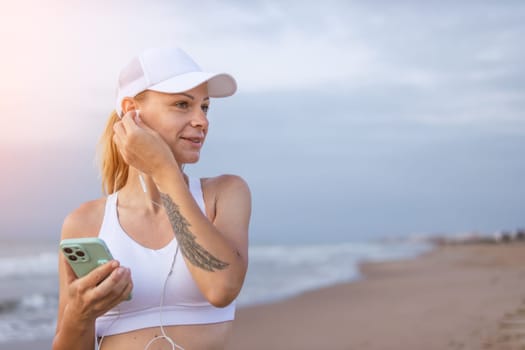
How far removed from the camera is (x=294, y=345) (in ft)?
30.9

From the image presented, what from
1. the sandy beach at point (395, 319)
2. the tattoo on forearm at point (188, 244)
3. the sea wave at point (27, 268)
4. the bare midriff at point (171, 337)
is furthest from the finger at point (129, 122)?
the sea wave at point (27, 268)

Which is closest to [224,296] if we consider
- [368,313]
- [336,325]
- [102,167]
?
[102,167]

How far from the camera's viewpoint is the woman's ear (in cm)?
245

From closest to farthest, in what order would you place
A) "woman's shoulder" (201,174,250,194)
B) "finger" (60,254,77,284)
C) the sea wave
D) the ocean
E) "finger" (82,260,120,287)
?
"finger" (82,260,120,287), "finger" (60,254,77,284), "woman's shoulder" (201,174,250,194), the ocean, the sea wave

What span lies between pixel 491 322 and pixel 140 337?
7.82m

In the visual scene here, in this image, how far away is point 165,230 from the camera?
8.24 feet

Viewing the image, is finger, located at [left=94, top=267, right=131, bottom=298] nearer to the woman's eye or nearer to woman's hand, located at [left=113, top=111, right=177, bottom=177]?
woman's hand, located at [left=113, top=111, right=177, bottom=177]

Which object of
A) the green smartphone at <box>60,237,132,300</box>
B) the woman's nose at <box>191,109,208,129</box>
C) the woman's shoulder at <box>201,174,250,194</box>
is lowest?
the green smartphone at <box>60,237,132,300</box>

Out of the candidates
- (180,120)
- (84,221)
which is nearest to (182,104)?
(180,120)

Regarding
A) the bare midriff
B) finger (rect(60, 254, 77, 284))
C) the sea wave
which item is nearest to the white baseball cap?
finger (rect(60, 254, 77, 284))

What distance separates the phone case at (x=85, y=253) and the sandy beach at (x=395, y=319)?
255 inches

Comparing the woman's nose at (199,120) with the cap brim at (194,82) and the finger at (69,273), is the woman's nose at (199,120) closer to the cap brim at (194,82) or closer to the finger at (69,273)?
the cap brim at (194,82)

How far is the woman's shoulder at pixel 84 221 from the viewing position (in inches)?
98.7

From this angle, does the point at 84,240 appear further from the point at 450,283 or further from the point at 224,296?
the point at 450,283
